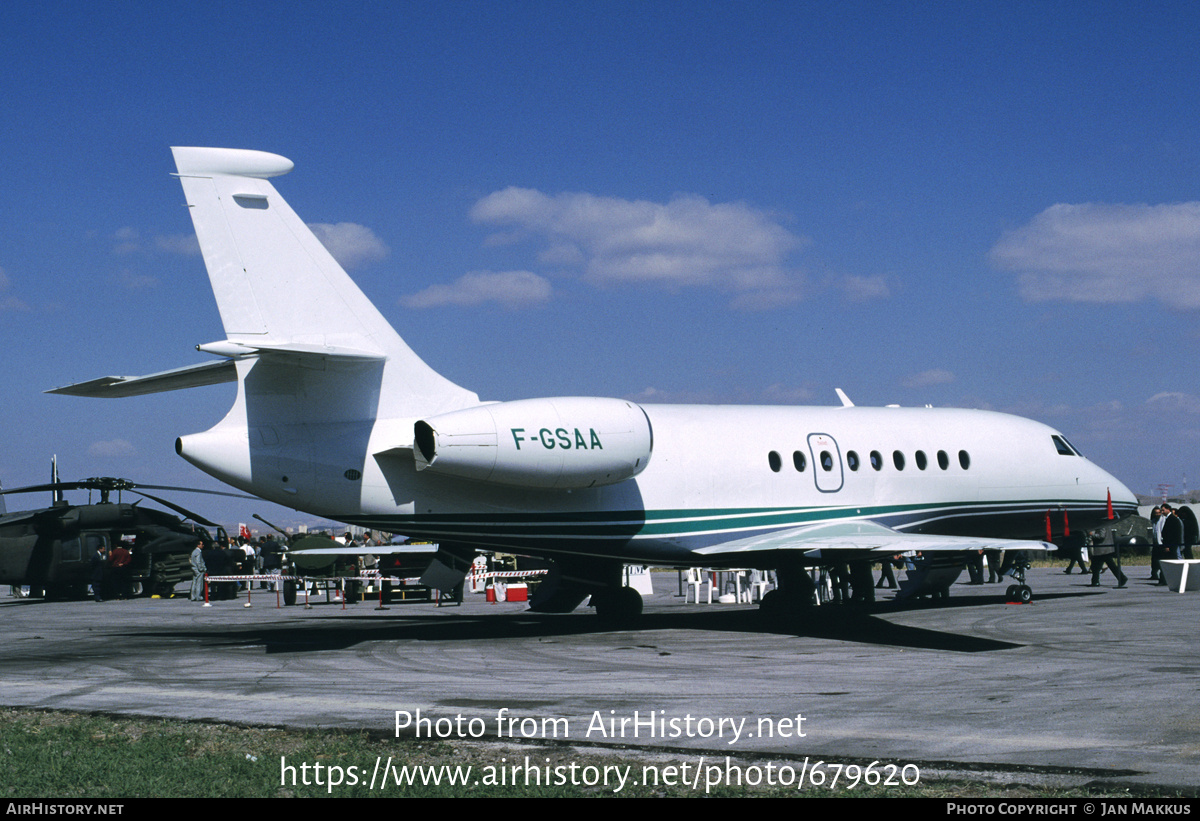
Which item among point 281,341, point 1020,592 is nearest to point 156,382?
point 281,341

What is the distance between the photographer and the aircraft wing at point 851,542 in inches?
612

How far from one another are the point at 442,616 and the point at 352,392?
326 inches

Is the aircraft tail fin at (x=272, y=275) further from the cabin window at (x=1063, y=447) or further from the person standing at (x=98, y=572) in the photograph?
the person standing at (x=98, y=572)

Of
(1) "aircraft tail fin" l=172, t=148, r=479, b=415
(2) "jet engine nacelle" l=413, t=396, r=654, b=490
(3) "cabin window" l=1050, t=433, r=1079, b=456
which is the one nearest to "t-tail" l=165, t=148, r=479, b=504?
(1) "aircraft tail fin" l=172, t=148, r=479, b=415

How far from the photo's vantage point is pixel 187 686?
1160 cm

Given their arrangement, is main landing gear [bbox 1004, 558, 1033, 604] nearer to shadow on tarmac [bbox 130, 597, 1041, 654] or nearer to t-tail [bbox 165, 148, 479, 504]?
shadow on tarmac [bbox 130, 597, 1041, 654]

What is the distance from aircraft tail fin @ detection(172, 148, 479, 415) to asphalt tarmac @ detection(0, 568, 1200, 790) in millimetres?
4138

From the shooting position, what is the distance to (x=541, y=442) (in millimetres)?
15547

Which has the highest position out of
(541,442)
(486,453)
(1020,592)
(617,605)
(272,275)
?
(272,275)

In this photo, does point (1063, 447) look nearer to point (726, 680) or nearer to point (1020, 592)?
point (1020, 592)

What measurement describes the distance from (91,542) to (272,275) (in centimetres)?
2127

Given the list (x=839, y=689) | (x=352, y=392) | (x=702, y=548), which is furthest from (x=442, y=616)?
(x=839, y=689)

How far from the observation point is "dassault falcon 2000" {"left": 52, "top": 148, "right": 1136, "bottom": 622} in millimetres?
14836

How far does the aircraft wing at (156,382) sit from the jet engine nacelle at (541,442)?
3021 mm
